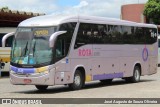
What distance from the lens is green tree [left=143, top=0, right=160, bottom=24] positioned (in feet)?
216

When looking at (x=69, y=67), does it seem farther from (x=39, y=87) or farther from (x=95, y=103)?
(x=95, y=103)

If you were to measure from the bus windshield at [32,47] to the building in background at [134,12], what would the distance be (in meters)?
56.5

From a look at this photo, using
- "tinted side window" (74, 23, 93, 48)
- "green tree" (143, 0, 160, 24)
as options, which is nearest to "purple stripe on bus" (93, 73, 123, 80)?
"tinted side window" (74, 23, 93, 48)

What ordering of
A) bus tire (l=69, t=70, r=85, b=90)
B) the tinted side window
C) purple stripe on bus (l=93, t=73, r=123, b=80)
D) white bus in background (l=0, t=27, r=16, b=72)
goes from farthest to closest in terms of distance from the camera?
1. white bus in background (l=0, t=27, r=16, b=72)
2. purple stripe on bus (l=93, t=73, r=123, b=80)
3. the tinted side window
4. bus tire (l=69, t=70, r=85, b=90)

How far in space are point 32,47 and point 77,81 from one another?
2.58m

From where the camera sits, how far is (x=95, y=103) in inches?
575

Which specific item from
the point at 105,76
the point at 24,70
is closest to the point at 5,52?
the point at 105,76

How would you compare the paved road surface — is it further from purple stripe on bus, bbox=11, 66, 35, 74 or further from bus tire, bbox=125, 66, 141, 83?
bus tire, bbox=125, 66, 141, 83

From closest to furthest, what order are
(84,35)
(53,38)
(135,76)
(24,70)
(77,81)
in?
(53,38)
(24,70)
(77,81)
(84,35)
(135,76)

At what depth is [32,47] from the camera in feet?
62.0

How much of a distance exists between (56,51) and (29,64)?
3.82 ft

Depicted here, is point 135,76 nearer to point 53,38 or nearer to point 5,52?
point 53,38

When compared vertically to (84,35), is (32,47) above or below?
below

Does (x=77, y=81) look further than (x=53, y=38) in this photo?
Yes
